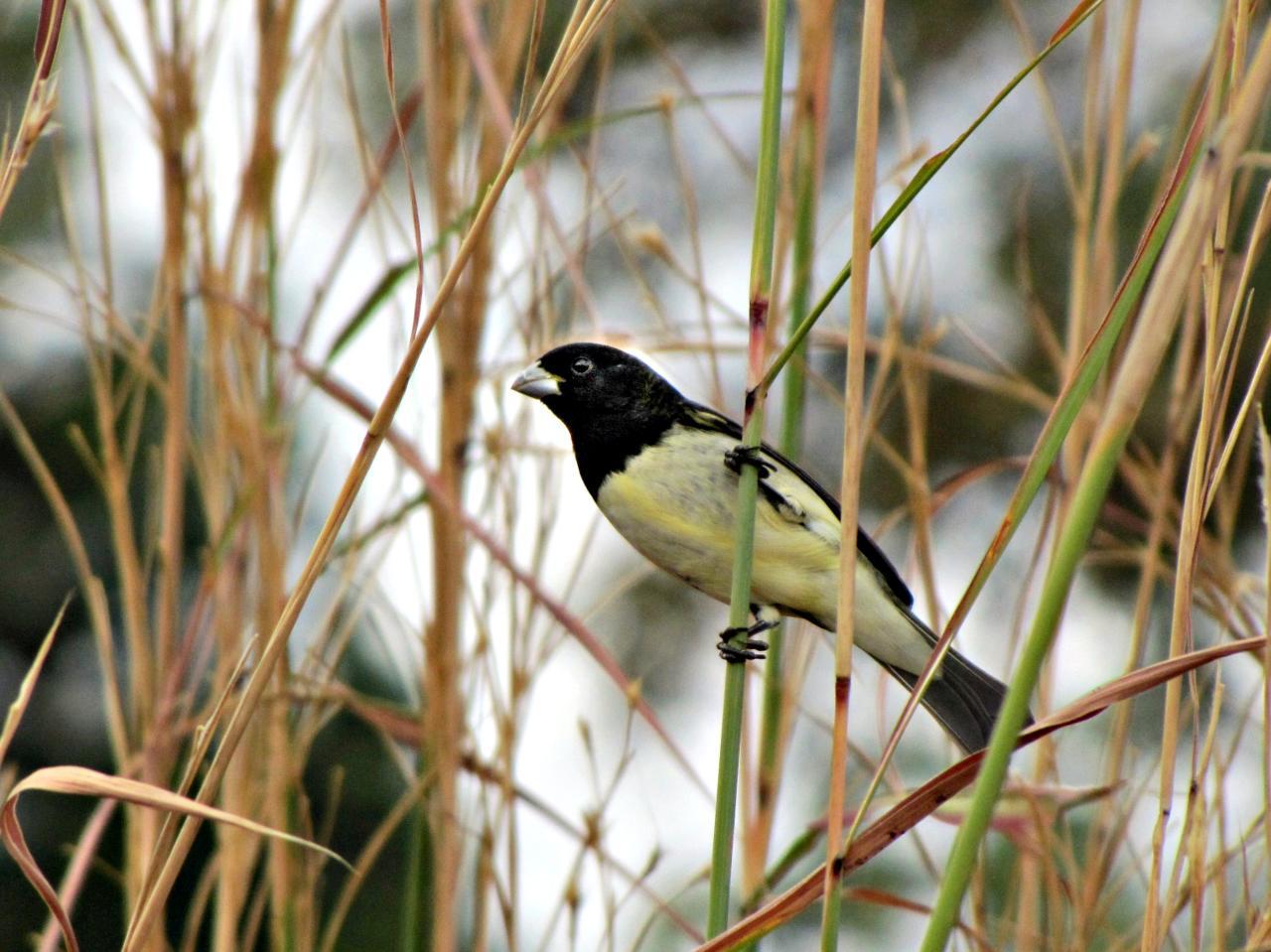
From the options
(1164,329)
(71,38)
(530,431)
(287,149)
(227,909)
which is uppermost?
(71,38)

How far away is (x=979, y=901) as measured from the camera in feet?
5.91

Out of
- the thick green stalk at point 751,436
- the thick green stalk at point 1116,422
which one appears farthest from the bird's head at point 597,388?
the thick green stalk at point 1116,422

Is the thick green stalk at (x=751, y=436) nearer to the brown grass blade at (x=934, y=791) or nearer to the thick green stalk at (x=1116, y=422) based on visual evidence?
the brown grass blade at (x=934, y=791)

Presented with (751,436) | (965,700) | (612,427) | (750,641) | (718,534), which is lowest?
(965,700)

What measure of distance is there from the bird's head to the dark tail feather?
0.76 meters

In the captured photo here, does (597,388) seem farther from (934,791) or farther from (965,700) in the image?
(934,791)

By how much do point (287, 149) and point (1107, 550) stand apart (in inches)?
59.1

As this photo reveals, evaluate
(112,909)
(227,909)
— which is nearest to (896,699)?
(112,909)

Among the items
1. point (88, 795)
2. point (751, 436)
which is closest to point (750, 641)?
point (751, 436)

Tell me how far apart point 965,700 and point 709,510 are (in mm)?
524

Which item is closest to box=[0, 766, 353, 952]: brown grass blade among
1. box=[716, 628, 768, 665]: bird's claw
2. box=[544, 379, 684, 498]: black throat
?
box=[716, 628, 768, 665]: bird's claw

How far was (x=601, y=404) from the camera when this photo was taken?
2703mm

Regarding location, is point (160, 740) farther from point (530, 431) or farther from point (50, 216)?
point (50, 216)

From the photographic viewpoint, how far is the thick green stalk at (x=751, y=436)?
3.91ft
